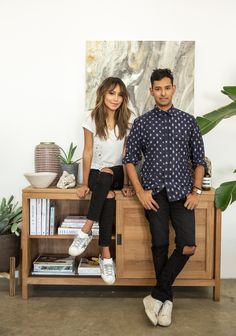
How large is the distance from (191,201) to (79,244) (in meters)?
0.70

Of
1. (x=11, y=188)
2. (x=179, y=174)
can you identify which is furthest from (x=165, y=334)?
(x=11, y=188)

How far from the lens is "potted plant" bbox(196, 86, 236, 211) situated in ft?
8.18

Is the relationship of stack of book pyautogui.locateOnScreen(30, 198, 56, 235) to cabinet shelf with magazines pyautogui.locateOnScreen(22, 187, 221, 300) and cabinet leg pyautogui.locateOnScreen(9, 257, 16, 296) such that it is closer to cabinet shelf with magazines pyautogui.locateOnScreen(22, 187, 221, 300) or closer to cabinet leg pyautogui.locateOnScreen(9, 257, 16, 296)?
cabinet shelf with magazines pyautogui.locateOnScreen(22, 187, 221, 300)

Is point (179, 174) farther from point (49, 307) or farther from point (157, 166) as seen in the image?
point (49, 307)

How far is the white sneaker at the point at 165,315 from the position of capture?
222cm

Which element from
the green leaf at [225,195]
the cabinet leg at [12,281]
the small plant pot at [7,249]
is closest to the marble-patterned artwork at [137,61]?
the green leaf at [225,195]

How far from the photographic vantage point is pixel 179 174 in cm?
242

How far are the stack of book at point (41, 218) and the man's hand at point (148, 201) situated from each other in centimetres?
64

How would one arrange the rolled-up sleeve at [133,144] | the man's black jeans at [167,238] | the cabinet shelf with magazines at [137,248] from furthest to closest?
1. the cabinet shelf with magazines at [137,248]
2. the rolled-up sleeve at [133,144]
3. the man's black jeans at [167,238]

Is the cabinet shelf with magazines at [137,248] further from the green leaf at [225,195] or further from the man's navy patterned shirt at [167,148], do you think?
the man's navy patterned shirt at [167,148]

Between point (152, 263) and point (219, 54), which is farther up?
point (219, 54)

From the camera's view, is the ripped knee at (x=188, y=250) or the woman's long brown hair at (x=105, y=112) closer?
the ripped knee at (x=188, y=250)

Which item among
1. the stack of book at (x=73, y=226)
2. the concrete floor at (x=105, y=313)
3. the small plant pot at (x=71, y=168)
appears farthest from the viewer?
the small plant pot at (x=71, y=168)

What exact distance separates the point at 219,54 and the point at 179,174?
106 centimetres
